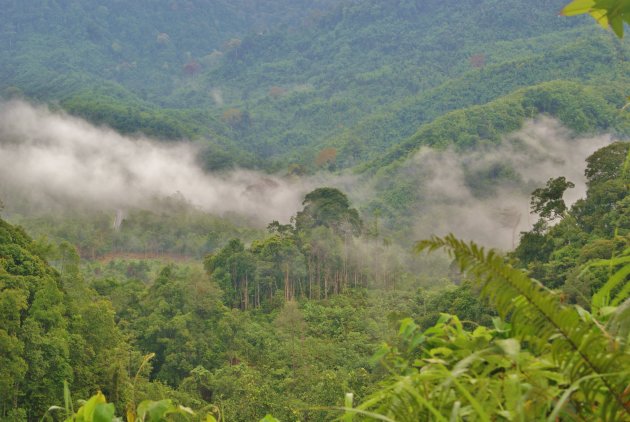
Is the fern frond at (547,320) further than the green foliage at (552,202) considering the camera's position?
No

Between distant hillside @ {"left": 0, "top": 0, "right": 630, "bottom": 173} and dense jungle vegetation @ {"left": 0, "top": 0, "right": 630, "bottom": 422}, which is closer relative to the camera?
dense jungle vegetation @ {"left": 0, "top": 0, "right": 630, "bottom": 422}

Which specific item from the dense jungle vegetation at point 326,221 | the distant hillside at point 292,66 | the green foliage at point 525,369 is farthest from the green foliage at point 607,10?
the distant hillside at point 292,66

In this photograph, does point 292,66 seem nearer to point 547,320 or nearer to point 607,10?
point 607,10

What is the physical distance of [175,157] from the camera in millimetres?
71500

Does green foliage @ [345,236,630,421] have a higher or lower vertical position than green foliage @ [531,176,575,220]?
lower

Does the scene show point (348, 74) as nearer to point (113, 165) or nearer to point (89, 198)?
point (113, 165)

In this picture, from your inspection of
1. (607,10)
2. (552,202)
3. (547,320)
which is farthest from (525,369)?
(552,202)

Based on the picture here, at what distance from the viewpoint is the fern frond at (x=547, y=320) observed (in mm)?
645

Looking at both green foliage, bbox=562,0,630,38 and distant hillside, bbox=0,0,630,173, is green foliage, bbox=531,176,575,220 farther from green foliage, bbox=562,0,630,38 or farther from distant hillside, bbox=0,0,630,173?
distant hillside, bbox=0,0,630,173

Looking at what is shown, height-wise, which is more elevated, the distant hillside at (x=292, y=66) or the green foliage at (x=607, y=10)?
the distant hillside at (x=292, y=66)

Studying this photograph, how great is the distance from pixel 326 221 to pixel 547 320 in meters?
29.4

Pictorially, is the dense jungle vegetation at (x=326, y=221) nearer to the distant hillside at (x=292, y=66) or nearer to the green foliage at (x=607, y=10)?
the green foliage at (x=607, y=10)

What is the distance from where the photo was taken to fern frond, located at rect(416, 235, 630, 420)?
65 centimetres

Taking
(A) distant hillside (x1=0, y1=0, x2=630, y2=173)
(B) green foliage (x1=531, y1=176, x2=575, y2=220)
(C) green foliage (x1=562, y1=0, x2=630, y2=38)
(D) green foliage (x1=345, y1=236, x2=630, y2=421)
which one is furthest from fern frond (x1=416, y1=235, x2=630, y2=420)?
(A) distant hillside (x1=0, y1=0, x2=630, y2=173)
